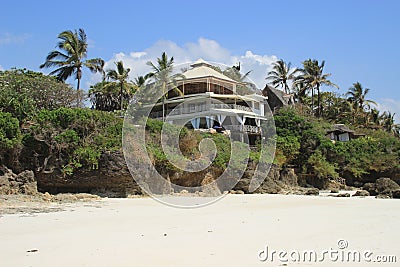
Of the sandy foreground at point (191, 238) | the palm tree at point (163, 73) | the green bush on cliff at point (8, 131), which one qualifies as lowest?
the sandy foreground at point (191, 238)

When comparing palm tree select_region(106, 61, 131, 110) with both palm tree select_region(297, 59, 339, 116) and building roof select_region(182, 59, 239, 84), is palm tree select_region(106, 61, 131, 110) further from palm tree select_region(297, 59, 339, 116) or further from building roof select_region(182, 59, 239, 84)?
palm tree select_region(297, 59, 339, 116)

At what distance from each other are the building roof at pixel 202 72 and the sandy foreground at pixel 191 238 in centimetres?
2649

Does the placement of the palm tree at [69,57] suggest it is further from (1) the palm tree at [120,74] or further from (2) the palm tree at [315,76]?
(2) the palm tree at [315,76]

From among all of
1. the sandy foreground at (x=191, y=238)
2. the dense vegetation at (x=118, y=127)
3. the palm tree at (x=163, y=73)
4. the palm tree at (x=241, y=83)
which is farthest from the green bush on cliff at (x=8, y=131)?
the palm tree at (x=241, y=83)

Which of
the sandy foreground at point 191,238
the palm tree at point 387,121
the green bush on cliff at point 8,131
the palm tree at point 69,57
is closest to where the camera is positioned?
the sandy foreground at point 191,238

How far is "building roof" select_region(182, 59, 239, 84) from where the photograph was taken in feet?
125

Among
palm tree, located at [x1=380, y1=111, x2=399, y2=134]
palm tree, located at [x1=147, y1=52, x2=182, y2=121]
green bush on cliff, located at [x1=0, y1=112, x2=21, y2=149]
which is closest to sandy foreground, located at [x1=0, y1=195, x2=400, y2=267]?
green bush on cliff, located at [x1=0, y1=112, x2=21, y2=149]

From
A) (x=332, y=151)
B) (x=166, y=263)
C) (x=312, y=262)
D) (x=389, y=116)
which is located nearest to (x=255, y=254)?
(x=312, y=262)

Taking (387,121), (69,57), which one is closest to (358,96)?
(387,121)

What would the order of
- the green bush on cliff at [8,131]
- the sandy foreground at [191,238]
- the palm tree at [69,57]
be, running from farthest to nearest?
the palm tree at [69,57] < the green bush on cliff at [8,131] < the sandy foreground at [191,238]

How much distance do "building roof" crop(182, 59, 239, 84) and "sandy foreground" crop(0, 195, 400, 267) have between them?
26.5 metres

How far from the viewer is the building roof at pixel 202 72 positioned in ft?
125

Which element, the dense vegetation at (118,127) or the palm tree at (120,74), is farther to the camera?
the palm tree at (120,74)

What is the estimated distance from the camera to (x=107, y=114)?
70.9 ft
